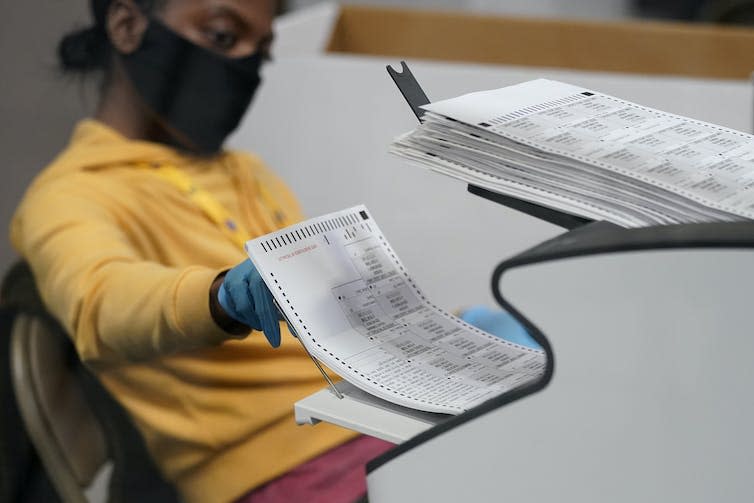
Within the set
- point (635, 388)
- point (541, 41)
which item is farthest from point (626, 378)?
point (541, 41)

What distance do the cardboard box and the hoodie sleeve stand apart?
636 mm

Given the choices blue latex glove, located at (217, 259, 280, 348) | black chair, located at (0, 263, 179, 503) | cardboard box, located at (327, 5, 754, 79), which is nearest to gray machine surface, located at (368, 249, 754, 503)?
blue latex glove, located at (217, 259, 280, 348)

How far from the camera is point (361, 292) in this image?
87 centimetres

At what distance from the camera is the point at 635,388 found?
2.17 feet

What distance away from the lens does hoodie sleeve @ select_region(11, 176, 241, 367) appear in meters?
0.98

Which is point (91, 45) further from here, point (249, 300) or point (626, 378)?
point (626, 378)

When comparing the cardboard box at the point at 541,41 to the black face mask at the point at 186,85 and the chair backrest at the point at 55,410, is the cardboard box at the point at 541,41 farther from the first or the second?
the chair backrest at the point at 55,410

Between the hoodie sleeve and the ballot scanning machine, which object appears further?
the hoodie sleeve

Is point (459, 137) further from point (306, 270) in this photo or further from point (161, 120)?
point (161, 120)

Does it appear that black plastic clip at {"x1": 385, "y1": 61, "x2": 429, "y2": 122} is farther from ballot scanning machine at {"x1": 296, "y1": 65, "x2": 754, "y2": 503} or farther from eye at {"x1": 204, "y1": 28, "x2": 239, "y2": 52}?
eye at {"x1": 204, "y1": 28, "x2": 239, "y2": 52}

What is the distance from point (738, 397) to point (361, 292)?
32 cm

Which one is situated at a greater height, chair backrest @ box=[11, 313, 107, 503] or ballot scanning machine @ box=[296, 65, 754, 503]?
ballot scanning machine @ box=[296, 65, 754, 503]

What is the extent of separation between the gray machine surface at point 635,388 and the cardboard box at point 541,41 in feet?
3.28

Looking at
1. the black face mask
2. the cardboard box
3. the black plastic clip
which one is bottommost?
the cardboard box
